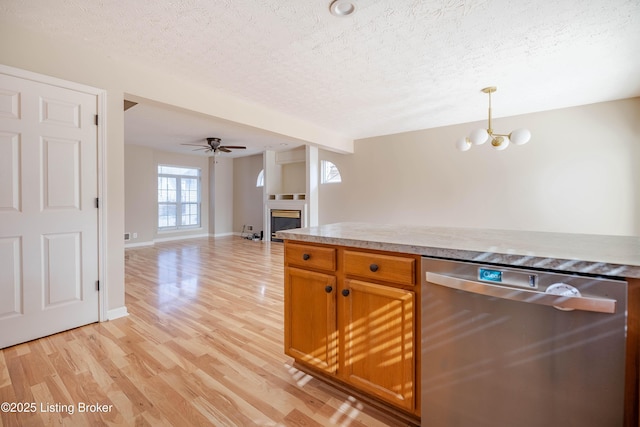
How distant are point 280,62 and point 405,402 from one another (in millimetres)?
2889

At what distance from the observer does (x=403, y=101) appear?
12.5 feet

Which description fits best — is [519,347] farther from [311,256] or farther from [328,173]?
[328,173]

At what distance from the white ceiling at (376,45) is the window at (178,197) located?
511cm

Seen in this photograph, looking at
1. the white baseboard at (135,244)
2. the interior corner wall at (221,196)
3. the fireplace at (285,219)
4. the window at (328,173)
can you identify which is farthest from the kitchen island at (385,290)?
the interior corner wall at (221,196)

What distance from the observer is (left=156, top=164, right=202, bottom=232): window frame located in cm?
742

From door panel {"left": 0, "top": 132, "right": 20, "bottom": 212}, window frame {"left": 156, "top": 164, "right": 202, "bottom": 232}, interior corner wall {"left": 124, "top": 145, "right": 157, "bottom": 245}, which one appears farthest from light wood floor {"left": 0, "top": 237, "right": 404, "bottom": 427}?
window frame {"left": 156, "top": 164, "right": 202, "bottom": 232}

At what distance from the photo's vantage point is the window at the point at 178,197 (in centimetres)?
750

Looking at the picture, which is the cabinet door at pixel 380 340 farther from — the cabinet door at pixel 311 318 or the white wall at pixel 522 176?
the white wall at pixel 522 176

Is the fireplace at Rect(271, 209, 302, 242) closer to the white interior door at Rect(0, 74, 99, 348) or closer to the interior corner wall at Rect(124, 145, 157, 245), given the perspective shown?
the interior corner wall at Rect(124, 145, 157, 245)

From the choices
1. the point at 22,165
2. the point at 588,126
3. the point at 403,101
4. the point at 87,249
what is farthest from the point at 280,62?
the point at 588,126

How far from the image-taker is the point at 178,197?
25.7 feet

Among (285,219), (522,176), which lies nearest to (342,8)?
(522,176)

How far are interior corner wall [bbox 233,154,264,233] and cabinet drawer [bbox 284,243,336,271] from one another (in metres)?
6.67

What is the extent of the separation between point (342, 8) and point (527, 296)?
81.2 inches
